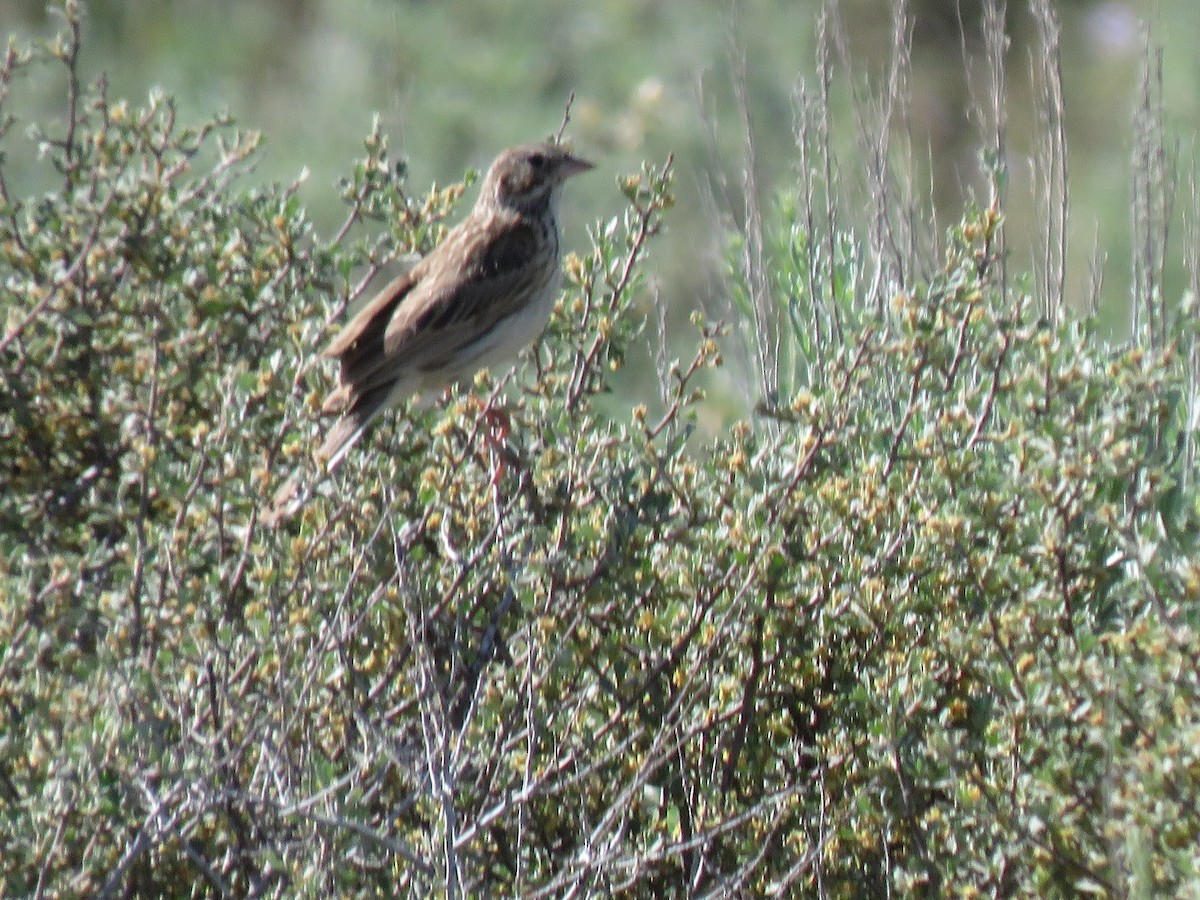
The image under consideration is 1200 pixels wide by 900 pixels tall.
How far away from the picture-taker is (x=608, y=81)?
1157 centimetres

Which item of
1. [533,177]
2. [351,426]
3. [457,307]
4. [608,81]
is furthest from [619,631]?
[608,81]

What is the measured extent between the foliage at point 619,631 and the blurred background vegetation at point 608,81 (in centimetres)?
512

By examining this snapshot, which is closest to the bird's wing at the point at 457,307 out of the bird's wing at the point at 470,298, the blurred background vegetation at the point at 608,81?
the bird's wing at the point at 470,298

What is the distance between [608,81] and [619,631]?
8391mm

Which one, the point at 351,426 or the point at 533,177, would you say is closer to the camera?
the point at 351,426

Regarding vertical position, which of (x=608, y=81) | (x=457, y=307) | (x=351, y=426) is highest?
(x=608, y=81)

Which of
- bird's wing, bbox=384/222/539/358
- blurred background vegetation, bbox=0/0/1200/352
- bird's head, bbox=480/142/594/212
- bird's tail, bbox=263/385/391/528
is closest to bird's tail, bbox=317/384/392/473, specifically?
bird's tail, bbox=263/385/391/528

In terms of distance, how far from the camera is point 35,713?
335 cm

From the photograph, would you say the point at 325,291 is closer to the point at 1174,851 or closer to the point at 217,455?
the point at 217,455

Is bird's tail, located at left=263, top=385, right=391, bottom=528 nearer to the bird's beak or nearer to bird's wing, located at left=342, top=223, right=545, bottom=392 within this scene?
bird's wing, located at left=342, top=223, right=545, bottom=392

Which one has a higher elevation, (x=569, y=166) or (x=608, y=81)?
(x=608, y=81)

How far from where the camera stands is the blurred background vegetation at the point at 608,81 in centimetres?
1006

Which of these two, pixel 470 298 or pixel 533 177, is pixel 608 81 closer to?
pixel 533 177

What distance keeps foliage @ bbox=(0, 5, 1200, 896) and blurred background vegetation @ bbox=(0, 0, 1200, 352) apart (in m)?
5.12
